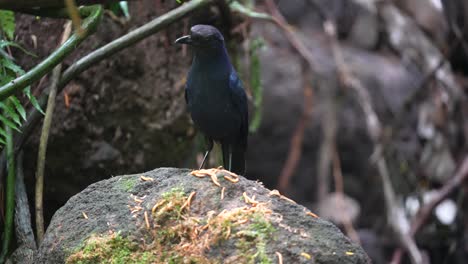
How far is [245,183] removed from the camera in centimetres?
336

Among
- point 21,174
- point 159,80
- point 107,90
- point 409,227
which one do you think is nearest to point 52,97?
point 21,174

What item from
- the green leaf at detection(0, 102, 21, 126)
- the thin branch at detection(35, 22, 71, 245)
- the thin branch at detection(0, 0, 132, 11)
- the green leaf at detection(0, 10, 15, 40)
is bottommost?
the thin branch at detection(35, 22, 71, 245)

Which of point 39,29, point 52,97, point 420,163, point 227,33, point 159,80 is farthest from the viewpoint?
point 420,163

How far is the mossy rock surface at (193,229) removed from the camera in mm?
3027

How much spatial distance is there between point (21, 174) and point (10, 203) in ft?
0.92

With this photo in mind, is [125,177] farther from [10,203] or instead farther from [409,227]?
[409,227]

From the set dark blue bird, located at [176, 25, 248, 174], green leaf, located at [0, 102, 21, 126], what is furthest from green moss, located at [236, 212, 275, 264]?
green leaf, located at [0, 102, 21, 126]

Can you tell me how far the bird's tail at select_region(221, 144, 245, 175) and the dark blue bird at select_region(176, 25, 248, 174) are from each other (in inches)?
5.1

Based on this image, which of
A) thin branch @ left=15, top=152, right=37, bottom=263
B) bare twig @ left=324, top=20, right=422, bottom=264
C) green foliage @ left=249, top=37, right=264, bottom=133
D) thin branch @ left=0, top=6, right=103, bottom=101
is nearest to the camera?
thin branch @ left=0, top=6, right=103, bottom=101

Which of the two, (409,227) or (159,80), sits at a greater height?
(159,80)

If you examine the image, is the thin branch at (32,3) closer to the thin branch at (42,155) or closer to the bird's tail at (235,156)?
the thin branch at (42,155)

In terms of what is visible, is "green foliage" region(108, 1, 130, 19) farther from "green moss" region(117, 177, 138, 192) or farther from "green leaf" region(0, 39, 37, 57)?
"green moss" region(117, 177, 138, 192)

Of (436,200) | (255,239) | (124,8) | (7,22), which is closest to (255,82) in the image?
(124,8)

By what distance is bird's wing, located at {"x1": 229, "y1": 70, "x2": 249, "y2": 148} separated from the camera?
450cm
